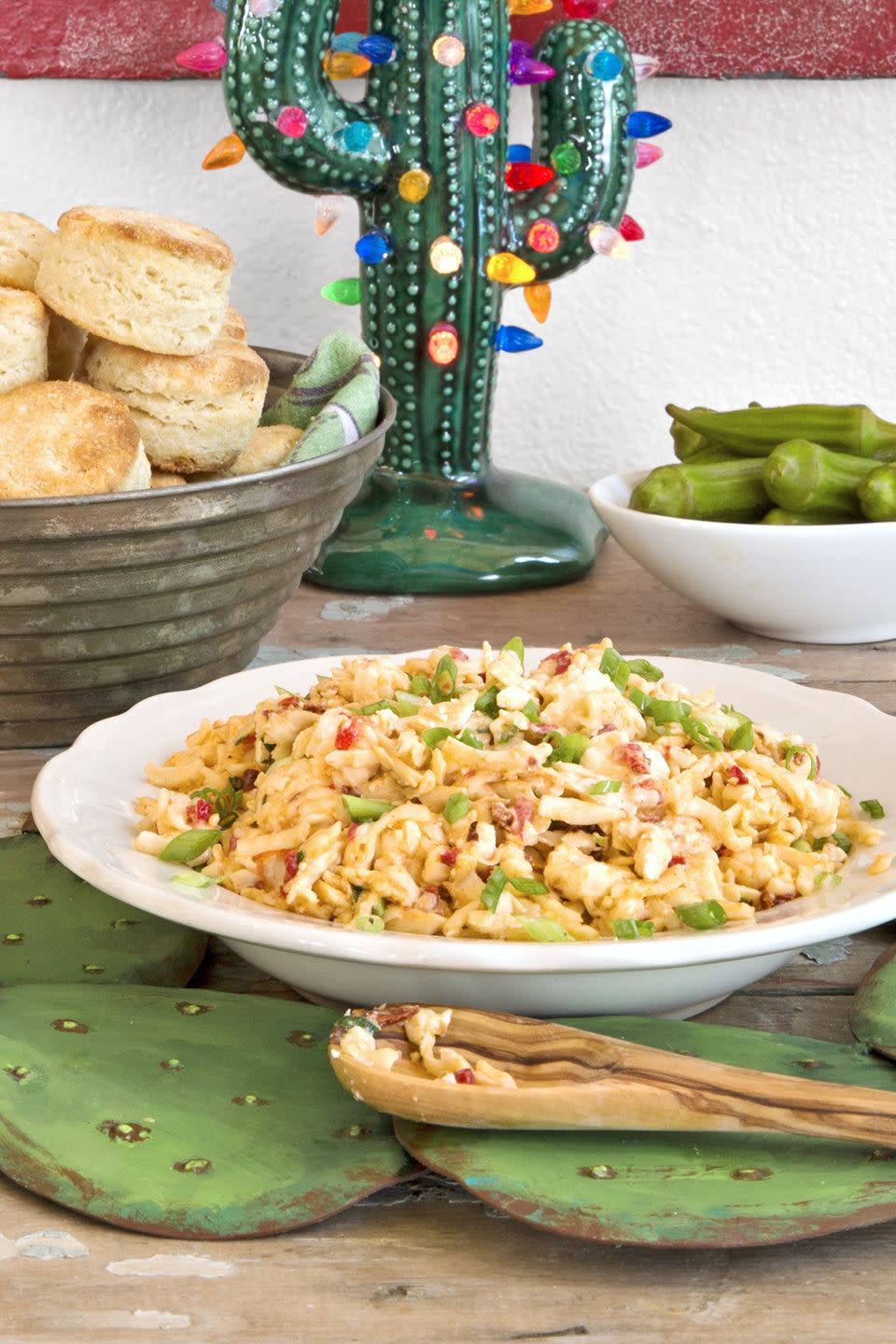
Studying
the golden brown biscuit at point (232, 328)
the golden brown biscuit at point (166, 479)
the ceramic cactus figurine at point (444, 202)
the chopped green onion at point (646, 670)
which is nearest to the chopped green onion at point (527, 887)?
the chopped green onion at point (646, 670)

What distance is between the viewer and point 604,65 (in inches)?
55.5

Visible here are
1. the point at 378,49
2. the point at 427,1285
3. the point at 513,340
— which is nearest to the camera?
the point at 427,1285

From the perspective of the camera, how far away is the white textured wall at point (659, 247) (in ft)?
5.68

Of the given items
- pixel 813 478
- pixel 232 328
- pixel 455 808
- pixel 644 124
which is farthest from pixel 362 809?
pixel 644 124

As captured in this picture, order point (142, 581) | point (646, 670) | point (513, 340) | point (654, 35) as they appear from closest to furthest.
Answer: point (646, 670)
point (142, 581)
point (513, 340)
point (654, 35)

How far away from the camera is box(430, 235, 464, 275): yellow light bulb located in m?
1.38

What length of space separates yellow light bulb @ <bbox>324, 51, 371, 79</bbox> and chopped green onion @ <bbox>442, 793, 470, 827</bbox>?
862 millimetres

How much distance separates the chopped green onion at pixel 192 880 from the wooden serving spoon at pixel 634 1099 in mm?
124

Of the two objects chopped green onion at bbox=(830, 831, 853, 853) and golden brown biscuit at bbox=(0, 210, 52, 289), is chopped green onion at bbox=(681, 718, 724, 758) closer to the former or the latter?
chopped green onion at bbox=(830, 831, 853, 853)

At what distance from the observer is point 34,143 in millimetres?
1725

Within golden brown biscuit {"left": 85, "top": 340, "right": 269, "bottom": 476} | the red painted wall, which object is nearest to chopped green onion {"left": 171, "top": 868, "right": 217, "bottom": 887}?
golden brown biscuit {"left": 85, "top": 340, "right": 269, "bottom": 476}

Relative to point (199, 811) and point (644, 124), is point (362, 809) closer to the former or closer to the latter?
point (199, 811)

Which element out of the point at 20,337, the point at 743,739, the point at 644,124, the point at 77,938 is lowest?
the point at 77,938

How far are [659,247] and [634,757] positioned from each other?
1.21 m
